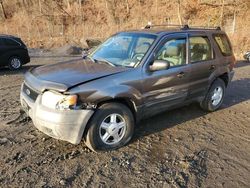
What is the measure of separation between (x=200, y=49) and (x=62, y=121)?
127 inches

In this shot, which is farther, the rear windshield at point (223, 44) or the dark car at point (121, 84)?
the rear windshield at point (223, 44)

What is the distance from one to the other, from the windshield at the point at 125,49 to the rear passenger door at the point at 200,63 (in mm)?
1001

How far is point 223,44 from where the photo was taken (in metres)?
6.34

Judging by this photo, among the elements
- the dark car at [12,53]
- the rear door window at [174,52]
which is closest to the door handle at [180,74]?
the rear door window at [174,52]

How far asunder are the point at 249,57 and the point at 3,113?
14198 millimetres

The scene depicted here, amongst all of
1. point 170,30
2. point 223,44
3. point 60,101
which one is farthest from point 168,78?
point 223,44

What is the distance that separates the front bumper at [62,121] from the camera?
3.81 meters

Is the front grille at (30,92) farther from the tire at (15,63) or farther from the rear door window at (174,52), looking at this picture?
the tire at (15,63)

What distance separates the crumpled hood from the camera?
3947 mm

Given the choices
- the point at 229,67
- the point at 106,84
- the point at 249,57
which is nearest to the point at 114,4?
the point at 249,57

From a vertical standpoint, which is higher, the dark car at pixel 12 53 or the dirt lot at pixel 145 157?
the dark car at pixel 12 53

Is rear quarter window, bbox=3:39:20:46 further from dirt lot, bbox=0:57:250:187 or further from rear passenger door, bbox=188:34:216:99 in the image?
rear passenger door, bbox=188:34:216:99

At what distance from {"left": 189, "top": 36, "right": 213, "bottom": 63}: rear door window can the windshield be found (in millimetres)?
952

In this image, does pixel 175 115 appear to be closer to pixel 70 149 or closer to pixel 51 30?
pixel 70 149
